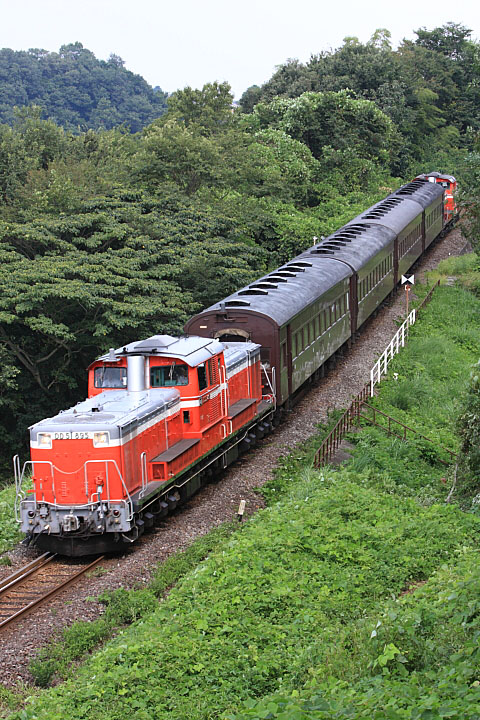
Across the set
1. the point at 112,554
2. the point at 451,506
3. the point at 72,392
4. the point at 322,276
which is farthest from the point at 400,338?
the point at 112,554

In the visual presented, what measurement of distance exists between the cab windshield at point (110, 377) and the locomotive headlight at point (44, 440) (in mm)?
2375

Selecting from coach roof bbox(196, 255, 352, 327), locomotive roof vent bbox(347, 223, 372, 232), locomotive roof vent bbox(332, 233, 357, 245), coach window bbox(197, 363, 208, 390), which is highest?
locomotive roof vent bbox(347, 223, 372, 232)

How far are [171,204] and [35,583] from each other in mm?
23788

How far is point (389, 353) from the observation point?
26.6 meters

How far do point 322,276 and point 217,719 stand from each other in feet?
56.7

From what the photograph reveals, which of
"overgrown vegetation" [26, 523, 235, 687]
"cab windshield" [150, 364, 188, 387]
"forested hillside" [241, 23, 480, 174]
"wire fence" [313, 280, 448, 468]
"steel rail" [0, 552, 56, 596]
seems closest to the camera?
"overgrown vegetation" [26, 523, 235, 687]

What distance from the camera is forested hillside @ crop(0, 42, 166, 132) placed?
116 meters

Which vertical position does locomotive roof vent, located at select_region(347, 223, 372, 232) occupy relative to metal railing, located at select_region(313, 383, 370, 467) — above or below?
above

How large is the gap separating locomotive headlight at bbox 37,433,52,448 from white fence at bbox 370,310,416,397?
11.1 m

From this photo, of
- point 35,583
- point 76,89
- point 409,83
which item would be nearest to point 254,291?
point 35,583

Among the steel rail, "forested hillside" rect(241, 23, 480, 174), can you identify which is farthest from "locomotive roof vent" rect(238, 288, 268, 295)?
"forested hillside" rect(241, 23, 480, 174)

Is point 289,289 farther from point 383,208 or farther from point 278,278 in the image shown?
point 383,208

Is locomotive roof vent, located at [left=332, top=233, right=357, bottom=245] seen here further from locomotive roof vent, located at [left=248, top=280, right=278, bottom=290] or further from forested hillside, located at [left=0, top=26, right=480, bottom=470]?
locomotive roof vent, located at [left=248, top=280, right=278, bottom=290]

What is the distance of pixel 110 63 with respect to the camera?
142 meters
